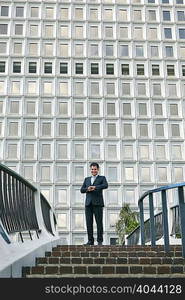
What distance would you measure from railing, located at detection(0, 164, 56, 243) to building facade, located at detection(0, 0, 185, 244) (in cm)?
2835

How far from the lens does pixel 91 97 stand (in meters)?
38.1

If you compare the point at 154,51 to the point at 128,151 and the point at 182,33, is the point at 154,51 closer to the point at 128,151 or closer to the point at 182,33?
the point at 182,33

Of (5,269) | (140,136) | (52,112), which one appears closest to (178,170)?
(140,136)

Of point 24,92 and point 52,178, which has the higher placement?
point 24,92

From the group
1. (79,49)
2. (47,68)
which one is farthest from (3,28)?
(79,49)

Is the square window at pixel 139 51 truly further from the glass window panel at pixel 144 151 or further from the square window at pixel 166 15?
the glass window panel at pixel 144 151

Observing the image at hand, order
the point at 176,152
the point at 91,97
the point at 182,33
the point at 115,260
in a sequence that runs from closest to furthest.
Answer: the point at 115,260, the point at 176,152, the point at 91,97, the point at 182,33

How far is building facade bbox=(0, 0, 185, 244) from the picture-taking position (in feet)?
118

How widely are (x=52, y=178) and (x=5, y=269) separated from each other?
1283 inches

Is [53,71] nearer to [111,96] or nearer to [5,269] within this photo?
[111,96]

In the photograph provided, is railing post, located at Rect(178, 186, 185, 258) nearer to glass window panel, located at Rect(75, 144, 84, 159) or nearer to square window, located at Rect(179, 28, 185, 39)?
glass window panel, located at Rect(75, 144, 84, 159)

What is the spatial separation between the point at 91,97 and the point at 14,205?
1308 inches

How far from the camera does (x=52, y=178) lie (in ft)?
117

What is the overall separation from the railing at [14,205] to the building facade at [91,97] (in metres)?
28.3
